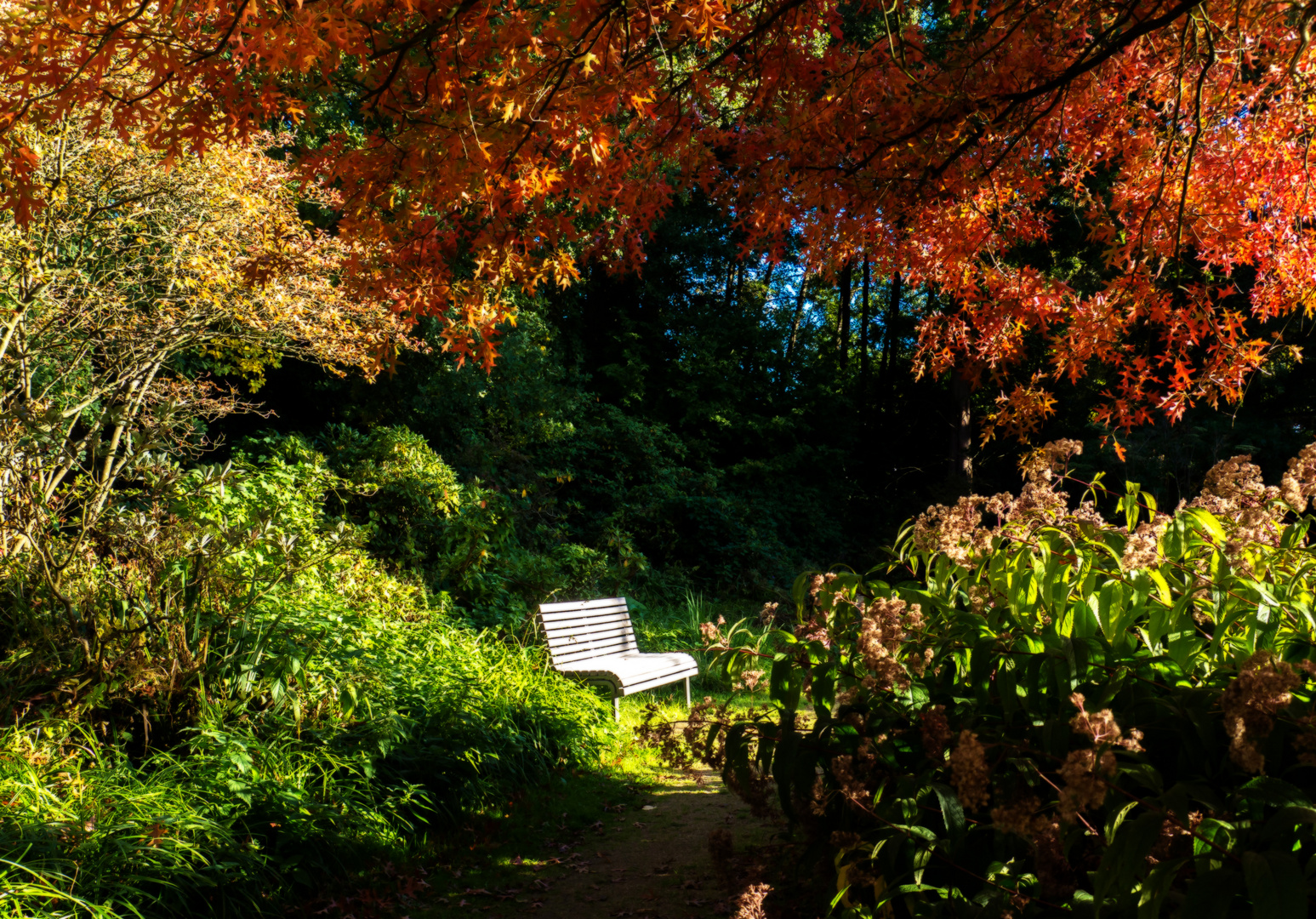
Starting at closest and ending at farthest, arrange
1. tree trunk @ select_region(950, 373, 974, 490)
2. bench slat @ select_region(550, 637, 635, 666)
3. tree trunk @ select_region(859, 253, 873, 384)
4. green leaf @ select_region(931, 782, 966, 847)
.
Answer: green leaf @ select_region(931, 782, 966, 847), bench slat @ select_region(550, 637, 635, 666), tree trunk @ select_region(950, 373, 974, 490), tree trunk @ select_region(859, 253, 873, 384)

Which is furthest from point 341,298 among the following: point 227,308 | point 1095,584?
point 1095,584

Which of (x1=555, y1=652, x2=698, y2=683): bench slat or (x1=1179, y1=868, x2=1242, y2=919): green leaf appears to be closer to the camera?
(x1=1179, y1=868, x2=1242, y2=919): green leaf

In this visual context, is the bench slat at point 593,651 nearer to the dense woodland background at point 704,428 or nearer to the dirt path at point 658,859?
the dirt path at point 658,859

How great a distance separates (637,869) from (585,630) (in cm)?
246

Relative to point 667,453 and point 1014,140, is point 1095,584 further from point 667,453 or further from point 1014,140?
point 667,453

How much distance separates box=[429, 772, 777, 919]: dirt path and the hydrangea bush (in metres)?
0.59

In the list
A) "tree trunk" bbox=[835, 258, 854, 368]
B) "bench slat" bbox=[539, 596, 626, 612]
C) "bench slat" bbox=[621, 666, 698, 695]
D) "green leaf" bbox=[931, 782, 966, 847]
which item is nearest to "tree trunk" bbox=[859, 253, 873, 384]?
"tree trunk" bbox=[835, 258, 854, 368]

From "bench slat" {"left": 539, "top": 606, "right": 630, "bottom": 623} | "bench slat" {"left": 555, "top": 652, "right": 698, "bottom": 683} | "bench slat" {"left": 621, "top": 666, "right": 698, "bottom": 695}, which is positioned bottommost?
"bench slat" {"left": 621, "top": 666, "right": 698, "bottom": 695}

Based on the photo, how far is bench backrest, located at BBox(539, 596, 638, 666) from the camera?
5.67m

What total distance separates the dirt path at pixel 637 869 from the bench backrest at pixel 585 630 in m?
1.28

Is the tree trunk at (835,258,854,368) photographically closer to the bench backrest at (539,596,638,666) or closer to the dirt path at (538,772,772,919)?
the bench backrest at (539,596,638,666)

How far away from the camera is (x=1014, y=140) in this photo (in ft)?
11.2

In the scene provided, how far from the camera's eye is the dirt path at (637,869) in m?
3.21

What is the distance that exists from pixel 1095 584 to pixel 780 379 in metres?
15.0
